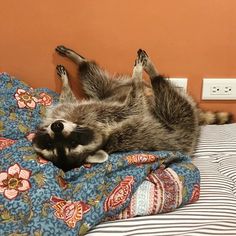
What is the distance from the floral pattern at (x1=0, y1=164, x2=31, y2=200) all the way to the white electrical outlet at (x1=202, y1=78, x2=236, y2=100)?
44.6 inches

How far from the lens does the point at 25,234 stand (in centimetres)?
104

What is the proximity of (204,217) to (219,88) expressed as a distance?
3.15 ft

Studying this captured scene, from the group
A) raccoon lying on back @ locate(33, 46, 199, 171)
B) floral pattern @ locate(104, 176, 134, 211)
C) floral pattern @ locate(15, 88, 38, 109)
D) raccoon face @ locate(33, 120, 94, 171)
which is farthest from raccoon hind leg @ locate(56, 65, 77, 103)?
floral pattern @ locate(104, 176, 134, 211)

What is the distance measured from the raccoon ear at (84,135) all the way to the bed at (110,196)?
20 cm

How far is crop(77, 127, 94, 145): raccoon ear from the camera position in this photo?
5.10ft

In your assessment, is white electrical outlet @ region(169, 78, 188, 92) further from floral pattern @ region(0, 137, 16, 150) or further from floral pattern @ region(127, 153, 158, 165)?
floral pattern @ region(0, 137, 16, 150)

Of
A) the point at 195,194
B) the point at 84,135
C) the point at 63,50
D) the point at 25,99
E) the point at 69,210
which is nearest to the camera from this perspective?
the point at 69,210

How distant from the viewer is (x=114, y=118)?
175 cm

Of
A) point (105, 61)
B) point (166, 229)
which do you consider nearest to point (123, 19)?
point (105, 61)

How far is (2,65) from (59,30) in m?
0.34

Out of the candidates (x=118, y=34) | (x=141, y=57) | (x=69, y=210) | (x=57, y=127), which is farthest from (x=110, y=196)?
(x=118, y=34)

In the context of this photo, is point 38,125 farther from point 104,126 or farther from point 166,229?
point 166,229

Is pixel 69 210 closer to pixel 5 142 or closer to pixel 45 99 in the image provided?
pixel 5 142

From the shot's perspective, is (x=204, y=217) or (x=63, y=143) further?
(x=63, y=143)
